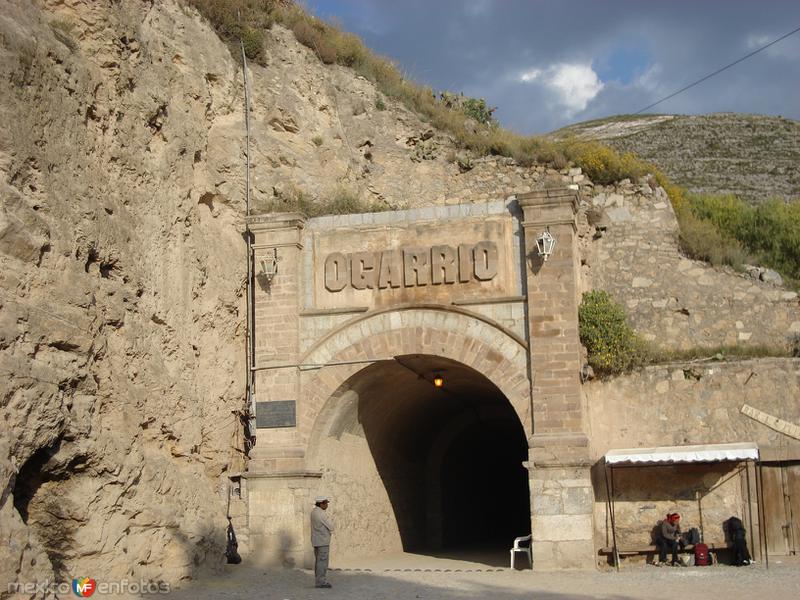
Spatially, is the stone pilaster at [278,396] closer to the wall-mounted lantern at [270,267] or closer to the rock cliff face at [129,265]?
the wall-mounted lantern at [270,267]

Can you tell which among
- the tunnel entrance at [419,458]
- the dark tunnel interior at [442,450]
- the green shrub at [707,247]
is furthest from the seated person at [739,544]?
the green shrub at [707,247]

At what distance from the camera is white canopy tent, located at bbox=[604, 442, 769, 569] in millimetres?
14719

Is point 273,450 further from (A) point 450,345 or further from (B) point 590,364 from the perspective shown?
(B) point 590,364

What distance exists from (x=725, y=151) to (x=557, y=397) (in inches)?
750

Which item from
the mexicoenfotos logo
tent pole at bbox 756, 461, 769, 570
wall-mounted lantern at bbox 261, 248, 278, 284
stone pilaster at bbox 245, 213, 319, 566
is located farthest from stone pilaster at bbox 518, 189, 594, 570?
the mexicoenfotos logo

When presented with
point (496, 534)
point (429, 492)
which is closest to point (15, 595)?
point (429, 492)

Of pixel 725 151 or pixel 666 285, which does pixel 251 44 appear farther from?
pixel 725 151

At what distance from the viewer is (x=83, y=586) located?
38.5ft

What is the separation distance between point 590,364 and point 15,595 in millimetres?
9370

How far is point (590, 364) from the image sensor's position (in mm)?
16156

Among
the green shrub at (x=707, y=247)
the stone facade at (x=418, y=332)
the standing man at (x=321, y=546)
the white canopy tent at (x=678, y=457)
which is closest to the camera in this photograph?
the standing man at (x=321, y=546)

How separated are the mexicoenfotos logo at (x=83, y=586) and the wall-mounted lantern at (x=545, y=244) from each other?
26.4 ft

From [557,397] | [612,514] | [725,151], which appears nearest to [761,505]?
[612,514]

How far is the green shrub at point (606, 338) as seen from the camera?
16.1m
